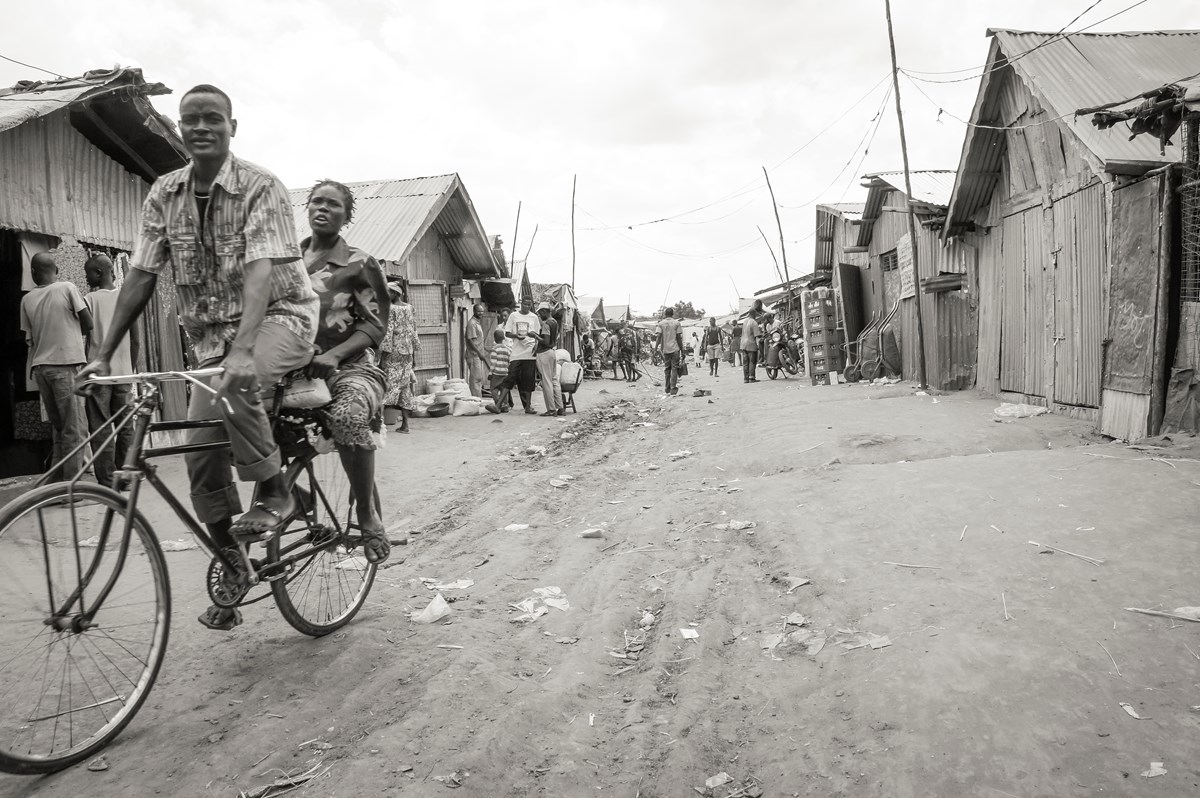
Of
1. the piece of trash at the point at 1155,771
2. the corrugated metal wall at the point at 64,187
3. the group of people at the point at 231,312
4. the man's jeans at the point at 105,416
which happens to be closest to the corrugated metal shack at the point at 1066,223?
the piece of trash at the point at 1155,771

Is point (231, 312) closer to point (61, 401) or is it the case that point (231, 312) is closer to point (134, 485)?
point (134, 485)

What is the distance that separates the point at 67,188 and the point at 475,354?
32.5ft

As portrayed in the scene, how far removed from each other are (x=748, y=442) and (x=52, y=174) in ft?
23.6

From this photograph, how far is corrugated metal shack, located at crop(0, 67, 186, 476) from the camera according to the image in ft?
22.3

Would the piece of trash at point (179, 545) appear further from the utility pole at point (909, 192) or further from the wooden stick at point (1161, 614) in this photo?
the utility pole at point (909, 192)

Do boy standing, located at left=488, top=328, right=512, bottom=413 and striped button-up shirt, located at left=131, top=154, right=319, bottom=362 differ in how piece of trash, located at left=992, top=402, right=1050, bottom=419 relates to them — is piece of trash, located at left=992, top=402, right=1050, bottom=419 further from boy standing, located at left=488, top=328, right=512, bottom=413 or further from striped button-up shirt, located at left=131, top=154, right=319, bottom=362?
striped button-up shirt, located at left=131, top=154, right=319, bottom=362

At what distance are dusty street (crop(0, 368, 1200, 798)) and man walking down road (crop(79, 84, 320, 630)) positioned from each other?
591 mm

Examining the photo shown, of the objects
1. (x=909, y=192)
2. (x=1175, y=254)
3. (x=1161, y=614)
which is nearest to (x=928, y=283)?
(x=909, y=192)

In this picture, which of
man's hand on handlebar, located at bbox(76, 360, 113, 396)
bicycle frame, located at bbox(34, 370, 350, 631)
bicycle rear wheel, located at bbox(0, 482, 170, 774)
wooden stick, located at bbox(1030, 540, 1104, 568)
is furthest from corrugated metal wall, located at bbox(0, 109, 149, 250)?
wooden stick, located at bbox(1030, 540, 1104, 568)

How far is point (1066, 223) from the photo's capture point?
8938 mm

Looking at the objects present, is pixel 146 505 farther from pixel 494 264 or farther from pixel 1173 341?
pixel 494 264

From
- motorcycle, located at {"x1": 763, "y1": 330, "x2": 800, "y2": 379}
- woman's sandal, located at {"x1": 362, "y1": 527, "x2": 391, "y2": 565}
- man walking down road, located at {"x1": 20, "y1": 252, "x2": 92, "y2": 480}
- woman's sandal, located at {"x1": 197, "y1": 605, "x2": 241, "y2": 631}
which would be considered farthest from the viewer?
motorcycle, located at {"x1": 763, "y1": 330, "x2": 800, "y2": 379}

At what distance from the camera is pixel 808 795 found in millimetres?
2168

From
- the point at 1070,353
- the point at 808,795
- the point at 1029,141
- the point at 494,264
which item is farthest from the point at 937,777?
the point at 494,264
